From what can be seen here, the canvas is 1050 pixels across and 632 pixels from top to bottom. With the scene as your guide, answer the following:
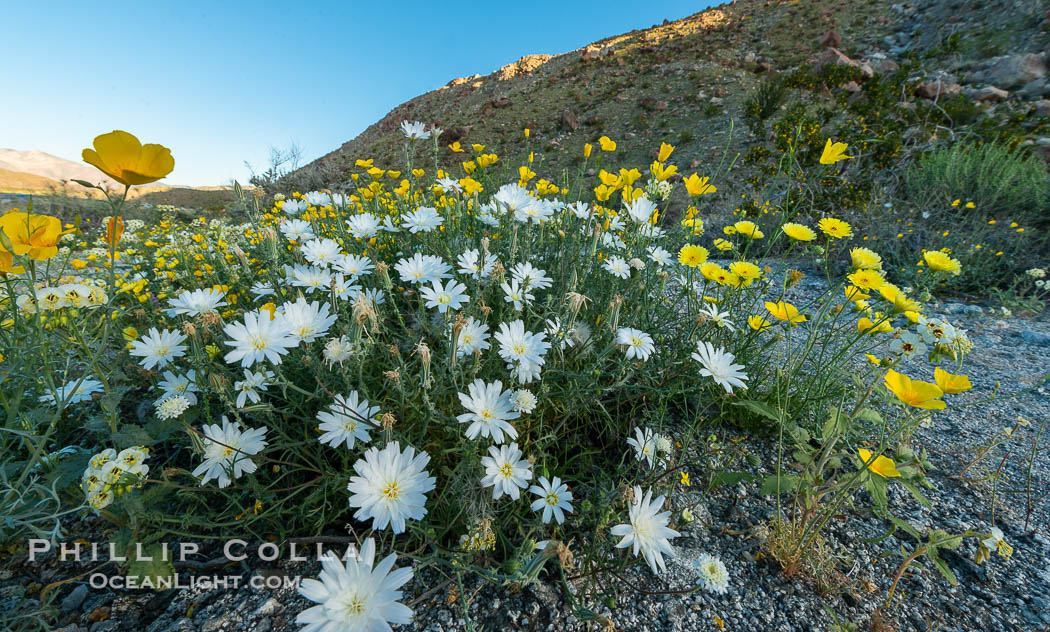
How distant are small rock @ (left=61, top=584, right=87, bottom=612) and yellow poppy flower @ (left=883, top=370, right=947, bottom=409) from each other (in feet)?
7.62

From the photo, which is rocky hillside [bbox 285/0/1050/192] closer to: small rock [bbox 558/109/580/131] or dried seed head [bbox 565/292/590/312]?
small rock [bbox 558/109/580/131]

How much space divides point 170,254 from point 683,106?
37.1 ft

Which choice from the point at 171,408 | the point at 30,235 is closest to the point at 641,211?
the point at 171,408

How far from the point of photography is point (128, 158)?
106 centimetres

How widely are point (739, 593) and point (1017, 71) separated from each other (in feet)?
42.1

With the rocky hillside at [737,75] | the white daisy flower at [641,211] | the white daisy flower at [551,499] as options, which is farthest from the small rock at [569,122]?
the white daisy flower at [551,499]

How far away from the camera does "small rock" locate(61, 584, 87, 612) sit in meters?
1.13

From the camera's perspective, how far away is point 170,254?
3281mm

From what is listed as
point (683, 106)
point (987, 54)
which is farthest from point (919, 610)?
point (987, 54)

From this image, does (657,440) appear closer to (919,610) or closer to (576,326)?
(576,326)

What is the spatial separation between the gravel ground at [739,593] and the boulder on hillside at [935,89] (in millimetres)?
10195

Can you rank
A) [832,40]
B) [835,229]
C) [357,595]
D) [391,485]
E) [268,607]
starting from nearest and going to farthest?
[357,595] → [391,485] → [268,607] → [835,229] → [832,40]

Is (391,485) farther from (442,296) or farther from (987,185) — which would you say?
(987,185)

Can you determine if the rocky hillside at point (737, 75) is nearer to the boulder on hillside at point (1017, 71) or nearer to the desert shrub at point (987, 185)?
the boulder on hillside at point (1017, 71)
